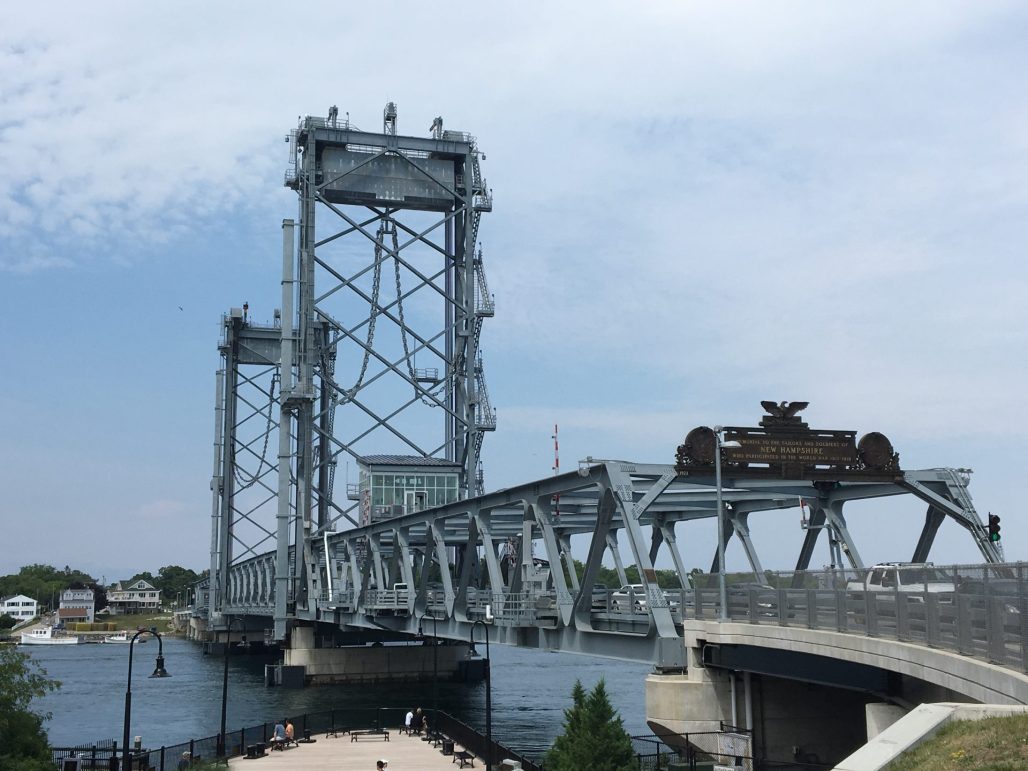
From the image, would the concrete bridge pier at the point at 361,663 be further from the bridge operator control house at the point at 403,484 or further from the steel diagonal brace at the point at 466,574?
the steel diagonal brace at the point at 466,574

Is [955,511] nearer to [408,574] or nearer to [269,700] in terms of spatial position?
[408,574]

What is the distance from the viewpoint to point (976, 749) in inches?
499

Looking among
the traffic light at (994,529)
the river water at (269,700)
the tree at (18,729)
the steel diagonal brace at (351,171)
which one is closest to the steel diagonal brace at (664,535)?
the river water at (269,700)

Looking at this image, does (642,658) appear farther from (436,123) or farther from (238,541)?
(238,541)

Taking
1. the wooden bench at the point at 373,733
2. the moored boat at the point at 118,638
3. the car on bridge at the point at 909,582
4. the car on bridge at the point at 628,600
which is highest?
the car on bridge at the point at 909,582

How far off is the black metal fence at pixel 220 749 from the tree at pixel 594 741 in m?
6.75

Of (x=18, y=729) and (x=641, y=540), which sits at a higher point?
(x=641, y=540)

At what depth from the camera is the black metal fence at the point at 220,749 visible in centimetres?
3422

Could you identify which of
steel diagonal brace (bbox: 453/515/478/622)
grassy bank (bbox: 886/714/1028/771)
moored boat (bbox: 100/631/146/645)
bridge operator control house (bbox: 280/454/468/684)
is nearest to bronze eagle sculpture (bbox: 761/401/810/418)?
steel diagonal brace (bbox: 453/515/478/622)

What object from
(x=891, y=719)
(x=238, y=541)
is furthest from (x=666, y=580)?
(x=891, y=719)

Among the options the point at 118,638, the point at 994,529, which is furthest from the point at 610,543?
the point at 118,638

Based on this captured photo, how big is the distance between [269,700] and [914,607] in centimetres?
5604

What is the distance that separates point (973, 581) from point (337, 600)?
182 ft

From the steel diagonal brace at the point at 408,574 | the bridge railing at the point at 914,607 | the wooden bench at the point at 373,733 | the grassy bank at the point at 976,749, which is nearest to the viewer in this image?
the grassy bank at the point at 976,749
